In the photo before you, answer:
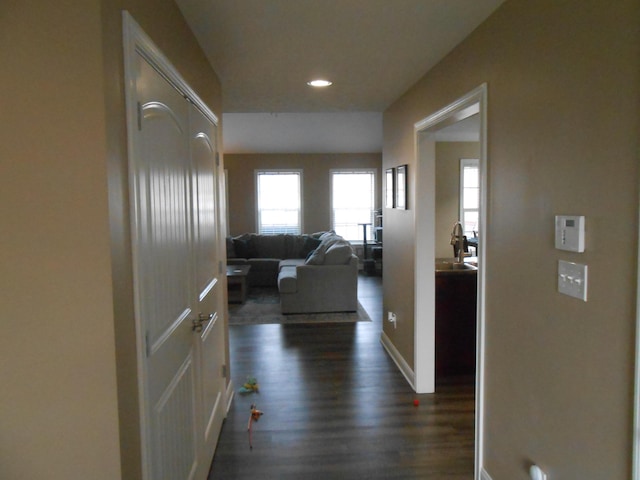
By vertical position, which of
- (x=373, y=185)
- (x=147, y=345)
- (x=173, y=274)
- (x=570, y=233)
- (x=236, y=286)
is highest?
(x=373, y=185)

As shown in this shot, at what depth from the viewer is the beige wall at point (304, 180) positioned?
31.8 ft

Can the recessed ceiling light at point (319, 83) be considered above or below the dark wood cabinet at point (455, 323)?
above

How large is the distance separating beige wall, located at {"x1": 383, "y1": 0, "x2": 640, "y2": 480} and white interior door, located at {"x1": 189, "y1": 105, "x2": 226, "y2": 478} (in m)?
1.48

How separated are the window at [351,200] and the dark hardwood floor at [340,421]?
5.40 m

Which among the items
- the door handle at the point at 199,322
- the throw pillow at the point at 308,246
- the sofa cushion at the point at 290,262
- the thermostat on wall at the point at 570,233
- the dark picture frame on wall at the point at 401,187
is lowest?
the sofa cushion at the point at 290,262

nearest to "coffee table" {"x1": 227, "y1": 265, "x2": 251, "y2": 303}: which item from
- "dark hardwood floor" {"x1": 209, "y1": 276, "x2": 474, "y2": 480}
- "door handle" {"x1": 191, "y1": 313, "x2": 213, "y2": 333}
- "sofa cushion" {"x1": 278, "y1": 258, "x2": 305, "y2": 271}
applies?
"sofa cushion" {"x1": 278, "y1": 258, "x2": 305, "y2": 271}

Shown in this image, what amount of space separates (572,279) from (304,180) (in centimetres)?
845

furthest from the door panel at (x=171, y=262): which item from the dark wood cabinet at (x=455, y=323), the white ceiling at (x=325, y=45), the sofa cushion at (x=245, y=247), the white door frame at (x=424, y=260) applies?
the sofa cushion at (x=245, y=247)

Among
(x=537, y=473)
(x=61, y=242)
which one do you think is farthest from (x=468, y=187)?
(x=61, y=242)

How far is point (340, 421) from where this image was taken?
10.4 ft

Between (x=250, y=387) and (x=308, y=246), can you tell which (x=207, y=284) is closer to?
(x=250, y=387)

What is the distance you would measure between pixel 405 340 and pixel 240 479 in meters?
1.90

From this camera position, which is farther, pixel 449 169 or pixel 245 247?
pixel 245 247

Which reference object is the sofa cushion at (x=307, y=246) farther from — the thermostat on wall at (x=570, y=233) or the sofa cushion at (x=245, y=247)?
the thermostat on wall at (x=570, y=233)
